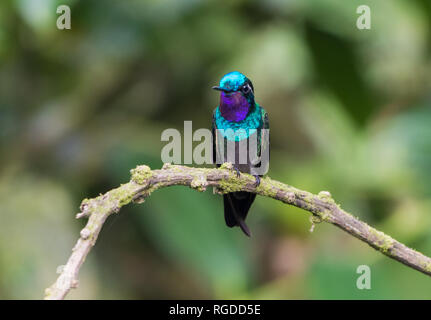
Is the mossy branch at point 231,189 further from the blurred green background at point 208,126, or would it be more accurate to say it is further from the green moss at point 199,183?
the blurred green background at point 208,126

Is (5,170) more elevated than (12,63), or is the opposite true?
(12,63)

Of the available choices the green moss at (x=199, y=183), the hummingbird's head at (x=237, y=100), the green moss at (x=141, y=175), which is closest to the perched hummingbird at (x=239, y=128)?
the hummingbird's head at (x=237, y=100)

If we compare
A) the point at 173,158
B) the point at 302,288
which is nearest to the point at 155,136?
the point at 173,158

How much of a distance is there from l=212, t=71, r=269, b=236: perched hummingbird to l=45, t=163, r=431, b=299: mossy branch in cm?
56

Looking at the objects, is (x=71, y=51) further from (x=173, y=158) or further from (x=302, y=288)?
(x=302, y=288)

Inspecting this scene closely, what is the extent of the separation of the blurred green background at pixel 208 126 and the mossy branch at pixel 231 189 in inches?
71.0

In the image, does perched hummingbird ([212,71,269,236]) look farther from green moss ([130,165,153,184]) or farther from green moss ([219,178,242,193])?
green moss ([130,165,153,184])

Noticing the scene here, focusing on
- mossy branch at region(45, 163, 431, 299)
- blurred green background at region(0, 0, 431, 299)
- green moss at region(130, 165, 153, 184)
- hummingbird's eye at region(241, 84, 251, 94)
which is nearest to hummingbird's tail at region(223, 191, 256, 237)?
hummingbird's eye at region(241, 84, 251, 94)

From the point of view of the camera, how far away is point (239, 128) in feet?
10.5

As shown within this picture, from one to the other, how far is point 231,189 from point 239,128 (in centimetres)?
81

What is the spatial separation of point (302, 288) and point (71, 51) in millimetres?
2581

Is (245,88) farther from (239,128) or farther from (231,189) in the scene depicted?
(231,189)

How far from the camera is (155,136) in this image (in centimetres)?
530

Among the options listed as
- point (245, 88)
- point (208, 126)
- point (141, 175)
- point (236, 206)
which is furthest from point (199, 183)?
point (208, 126)
